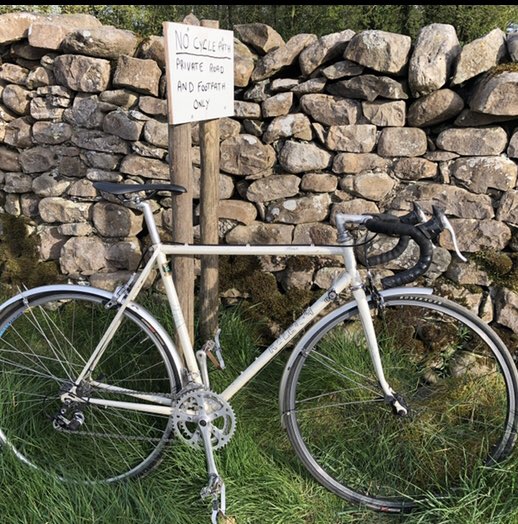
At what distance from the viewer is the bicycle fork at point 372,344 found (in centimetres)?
206

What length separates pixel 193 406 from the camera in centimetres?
222

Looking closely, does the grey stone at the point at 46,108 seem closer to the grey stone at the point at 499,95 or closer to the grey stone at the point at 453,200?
the grey stone at the point at 453,200

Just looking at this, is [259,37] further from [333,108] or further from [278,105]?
[333,108]

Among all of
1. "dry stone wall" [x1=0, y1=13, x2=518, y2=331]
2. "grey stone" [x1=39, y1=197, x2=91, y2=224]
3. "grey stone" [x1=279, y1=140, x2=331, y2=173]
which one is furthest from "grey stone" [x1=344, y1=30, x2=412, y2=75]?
"grey stone" [x1=39, y1=197, x2=91, y2=224]

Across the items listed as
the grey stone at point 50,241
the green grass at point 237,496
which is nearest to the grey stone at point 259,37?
the grey stone at point 50,241

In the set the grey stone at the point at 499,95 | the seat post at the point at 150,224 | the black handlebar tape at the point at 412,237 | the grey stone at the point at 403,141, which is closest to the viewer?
the black handlebar tape at the point at 412,237

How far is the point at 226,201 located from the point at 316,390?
3.81 ft

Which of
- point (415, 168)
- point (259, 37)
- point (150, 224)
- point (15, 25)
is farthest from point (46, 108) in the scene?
point (415, 168)

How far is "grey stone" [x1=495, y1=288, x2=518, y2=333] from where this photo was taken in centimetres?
284

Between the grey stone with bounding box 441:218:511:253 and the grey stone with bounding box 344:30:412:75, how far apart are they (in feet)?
2.90

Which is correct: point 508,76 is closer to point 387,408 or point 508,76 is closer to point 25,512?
point 387,408

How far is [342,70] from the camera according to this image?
8.87ft

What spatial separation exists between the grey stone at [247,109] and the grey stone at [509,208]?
54.6 inches

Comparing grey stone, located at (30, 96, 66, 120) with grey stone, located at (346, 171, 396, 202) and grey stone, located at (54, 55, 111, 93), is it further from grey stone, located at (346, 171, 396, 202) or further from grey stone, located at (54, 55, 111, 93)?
grey stone, located at (346, 171, 396, 202)
